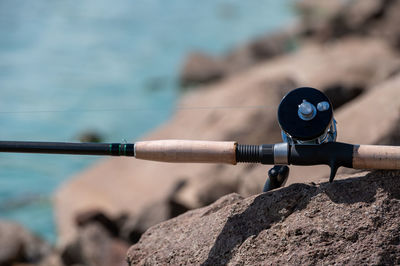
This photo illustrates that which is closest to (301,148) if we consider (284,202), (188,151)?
(284,202)

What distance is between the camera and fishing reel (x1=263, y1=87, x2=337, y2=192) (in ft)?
8.62

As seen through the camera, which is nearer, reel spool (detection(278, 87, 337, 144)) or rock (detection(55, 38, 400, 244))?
reel spool (detection(278, 87, 337, 144))

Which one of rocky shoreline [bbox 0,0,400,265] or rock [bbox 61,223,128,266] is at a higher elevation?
rocky shoreline [bbox 0,0,400,265]

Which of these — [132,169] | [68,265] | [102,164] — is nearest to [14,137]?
[102,164]

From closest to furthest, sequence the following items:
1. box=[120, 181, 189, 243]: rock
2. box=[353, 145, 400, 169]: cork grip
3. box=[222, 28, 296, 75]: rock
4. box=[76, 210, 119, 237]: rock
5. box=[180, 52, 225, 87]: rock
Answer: box=[353, 145, 400, 169]: cork grip
box=[120, 181, 189, 243]: rock
box=[76, 210, 119, 237]: rock
box=[180, 52, 225, 87]: rock
box=[222, 28, 296, 75]: rock

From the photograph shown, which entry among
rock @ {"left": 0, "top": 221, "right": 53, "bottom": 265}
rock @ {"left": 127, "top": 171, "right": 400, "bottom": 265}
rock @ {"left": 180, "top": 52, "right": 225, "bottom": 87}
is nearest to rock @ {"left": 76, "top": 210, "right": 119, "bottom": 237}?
rock @ {"left": 0, "top": 221, "right": 53, "bottom": 265}

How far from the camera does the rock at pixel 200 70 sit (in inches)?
489

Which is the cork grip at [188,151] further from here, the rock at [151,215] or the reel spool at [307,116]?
the rock at [151,215]

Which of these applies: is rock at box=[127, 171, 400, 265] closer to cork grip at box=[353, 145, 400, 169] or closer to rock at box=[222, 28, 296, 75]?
cork grip at box=[353, 145, 400, 169]

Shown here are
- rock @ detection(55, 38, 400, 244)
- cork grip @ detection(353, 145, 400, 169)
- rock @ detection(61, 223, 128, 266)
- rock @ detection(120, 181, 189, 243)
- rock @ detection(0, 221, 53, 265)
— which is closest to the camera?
cork grip @ detection(353, 145, 400, 169)

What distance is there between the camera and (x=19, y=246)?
→ 6266mm

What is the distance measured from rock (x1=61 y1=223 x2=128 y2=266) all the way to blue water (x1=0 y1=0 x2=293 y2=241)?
1.51 m

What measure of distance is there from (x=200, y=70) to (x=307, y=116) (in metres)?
9.92

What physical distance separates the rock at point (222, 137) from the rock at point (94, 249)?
1.30 ft
